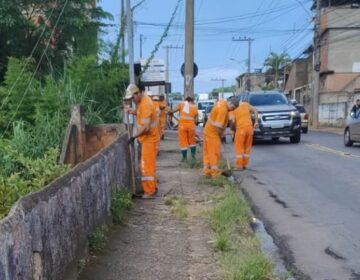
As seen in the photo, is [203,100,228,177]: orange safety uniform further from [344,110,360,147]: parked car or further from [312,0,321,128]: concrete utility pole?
[312,0,321,128]: concrete utility pole

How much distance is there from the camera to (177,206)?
26.1 feet

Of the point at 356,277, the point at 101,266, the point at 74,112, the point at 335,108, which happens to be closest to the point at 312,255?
the point at 356,277

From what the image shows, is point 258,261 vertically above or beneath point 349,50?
beneath

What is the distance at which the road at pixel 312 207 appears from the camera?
18.8 feet

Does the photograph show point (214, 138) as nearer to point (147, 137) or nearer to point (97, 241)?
point (147, 137)

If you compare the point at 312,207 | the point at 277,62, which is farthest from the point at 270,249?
the point at 277,62

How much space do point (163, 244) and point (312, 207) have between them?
3.11 meters

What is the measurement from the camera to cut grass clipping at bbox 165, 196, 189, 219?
7.52 m

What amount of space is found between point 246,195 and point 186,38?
7672 mm

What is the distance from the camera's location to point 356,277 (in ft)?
16.9

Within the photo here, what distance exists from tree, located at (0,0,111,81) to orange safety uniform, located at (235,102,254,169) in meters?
4.62

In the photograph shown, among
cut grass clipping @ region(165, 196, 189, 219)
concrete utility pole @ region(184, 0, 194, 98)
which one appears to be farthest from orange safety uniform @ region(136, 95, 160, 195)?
concrete utility pole @ region(184, 0, 194, 98)

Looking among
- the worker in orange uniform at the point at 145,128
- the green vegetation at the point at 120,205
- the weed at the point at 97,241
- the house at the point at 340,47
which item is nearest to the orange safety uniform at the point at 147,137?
the worker in orange uniform at the point at 145,128

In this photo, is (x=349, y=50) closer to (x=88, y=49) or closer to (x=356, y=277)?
(x=88, y=49)
